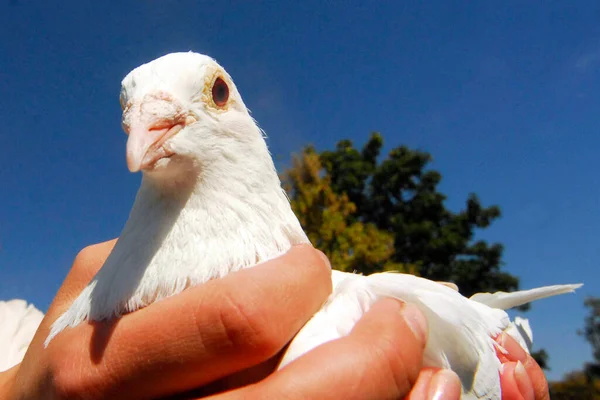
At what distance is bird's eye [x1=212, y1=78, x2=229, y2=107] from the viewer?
237cm

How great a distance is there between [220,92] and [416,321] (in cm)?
159

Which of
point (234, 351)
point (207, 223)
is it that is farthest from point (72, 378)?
point (207, 223)

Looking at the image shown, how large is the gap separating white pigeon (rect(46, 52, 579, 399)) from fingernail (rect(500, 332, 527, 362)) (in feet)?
0.96

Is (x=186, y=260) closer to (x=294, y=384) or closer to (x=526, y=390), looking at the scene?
(x=294, y=384)

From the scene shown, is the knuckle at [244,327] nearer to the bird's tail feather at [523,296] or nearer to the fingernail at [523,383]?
the fingernail at [523,383]

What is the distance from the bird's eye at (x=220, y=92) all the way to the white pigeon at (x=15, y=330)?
10.6ft

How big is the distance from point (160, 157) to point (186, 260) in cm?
51

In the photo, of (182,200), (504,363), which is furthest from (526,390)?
(182,200)

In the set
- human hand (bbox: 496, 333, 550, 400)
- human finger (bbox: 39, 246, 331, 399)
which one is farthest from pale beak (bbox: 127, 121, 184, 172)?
human hand (bbox: 496, 333, 550, 400)

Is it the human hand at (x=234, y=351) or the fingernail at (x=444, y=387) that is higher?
the human hand at (x=234, y=351)

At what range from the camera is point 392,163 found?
20.8 m

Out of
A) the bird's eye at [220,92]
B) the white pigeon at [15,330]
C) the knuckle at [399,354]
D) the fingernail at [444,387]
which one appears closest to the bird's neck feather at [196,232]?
the bird's eye at [220,92]

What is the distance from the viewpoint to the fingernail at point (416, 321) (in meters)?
2.13

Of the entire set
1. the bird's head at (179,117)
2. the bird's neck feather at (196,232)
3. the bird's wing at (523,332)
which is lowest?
the bird's wing at (523,332)
